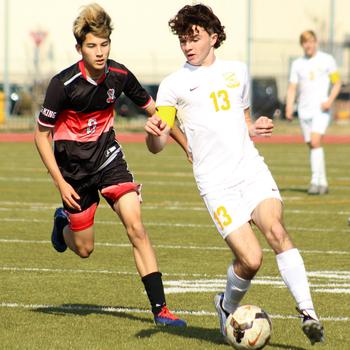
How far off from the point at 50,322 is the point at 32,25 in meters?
45.4

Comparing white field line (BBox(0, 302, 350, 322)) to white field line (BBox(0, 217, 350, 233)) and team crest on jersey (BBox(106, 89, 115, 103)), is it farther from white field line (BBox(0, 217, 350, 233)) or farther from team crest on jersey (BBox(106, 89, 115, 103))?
white field line (BBox(0, 217, 350, 233))

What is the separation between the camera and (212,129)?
783 centimetres

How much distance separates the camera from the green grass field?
8.02 metres

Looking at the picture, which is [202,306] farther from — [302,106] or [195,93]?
[302,106]

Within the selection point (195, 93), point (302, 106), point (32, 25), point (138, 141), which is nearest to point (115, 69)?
point (195, 93)

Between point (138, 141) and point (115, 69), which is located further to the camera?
point (138, 141)

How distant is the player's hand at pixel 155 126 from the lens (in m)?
7.58

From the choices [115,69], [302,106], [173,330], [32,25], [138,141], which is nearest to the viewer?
[173,330]

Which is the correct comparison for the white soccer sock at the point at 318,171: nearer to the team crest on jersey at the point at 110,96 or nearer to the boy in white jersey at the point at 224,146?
the team crest on jersey at the point at 110,96

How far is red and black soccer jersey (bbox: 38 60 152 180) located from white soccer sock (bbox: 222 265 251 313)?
1666 mm

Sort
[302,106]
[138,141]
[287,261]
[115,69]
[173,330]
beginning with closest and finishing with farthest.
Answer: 1. [287,261]
2. [173,330]
3. [115,69]
4. [302,106]
5. [138,141]

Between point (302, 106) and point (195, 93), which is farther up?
point (195, 93)

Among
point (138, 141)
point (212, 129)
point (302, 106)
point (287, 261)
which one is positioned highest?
point (212, 129)

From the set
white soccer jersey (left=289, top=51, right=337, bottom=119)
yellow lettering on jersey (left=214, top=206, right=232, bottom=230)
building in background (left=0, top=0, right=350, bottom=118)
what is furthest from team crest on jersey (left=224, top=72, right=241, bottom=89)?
building in background (left=0, top=0, right=350, bottom=118)
